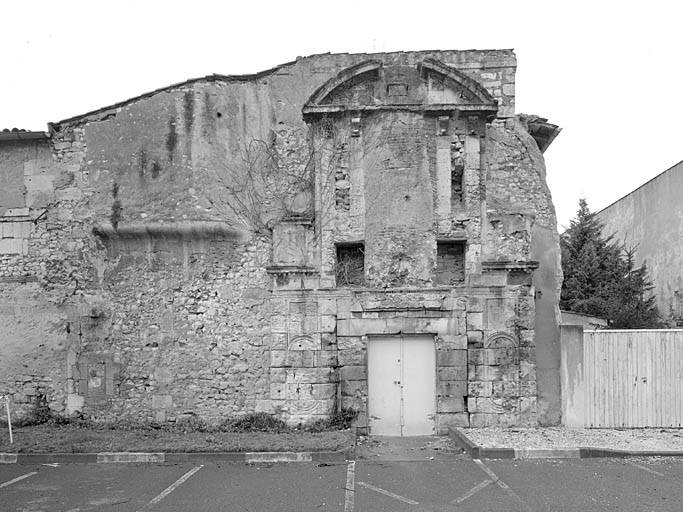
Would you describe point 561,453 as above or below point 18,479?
above

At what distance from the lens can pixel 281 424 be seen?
375 inches

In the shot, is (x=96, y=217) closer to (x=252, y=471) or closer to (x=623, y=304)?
(x=252, y=471)

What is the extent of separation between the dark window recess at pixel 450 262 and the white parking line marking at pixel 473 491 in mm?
3802

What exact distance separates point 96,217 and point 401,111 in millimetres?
5716

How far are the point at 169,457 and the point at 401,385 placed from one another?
3870 millimetres

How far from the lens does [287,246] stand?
9.87 m

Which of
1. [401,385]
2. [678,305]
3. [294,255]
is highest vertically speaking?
[294,255]

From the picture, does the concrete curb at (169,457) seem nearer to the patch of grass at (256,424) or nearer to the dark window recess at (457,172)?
the patch of grass at (256,424)

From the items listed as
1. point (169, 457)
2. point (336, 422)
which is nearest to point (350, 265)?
point (336, 422)

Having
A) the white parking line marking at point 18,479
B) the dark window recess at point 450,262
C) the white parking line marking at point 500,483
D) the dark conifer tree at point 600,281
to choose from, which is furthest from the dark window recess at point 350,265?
the dark conifer tree at point 600,281

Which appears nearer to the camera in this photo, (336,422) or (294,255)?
(336,422)

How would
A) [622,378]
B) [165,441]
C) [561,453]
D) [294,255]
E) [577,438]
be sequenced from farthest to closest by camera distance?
[294,255]
[622,378]
[577,438]
[165,441]
[561,453]

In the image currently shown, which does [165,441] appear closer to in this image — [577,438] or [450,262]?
[450,262]

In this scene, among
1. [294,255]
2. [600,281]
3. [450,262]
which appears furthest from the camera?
[600,281]
